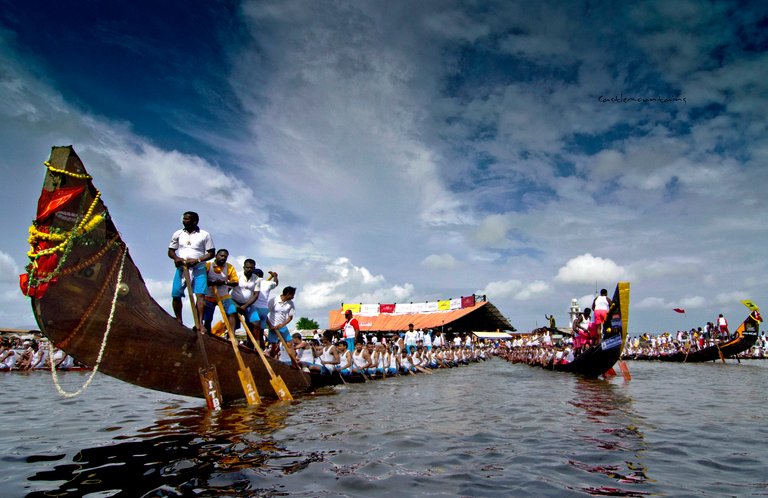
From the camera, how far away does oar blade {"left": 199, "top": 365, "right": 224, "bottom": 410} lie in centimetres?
650

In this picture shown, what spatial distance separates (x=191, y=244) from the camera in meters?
6.76

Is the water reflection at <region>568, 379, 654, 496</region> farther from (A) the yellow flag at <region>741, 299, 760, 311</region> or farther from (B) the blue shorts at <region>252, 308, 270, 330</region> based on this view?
(A) the yellow flag at <region>741, 299, 760, 311</region>

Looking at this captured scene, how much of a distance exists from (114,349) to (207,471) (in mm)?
2892

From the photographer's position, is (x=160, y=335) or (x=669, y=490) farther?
(x=160, y=335)

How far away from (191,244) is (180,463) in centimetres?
371

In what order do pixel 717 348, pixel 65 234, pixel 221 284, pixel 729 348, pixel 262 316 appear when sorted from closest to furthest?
pixel 65 234 → pixel 221 284 → pixel 262 316 → pixel 729 348 → pixel 717 348

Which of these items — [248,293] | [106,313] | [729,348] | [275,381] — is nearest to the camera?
[106,313]

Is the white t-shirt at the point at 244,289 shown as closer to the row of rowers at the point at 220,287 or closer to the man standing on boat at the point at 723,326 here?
the row of rowers at the point at 220,287

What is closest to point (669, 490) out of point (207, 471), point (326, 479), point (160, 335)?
point (326, 479)

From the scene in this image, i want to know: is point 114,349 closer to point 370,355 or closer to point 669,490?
point 669,490

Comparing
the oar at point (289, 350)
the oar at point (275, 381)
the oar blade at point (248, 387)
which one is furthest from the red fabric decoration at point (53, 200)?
the oar at point (289, 350)

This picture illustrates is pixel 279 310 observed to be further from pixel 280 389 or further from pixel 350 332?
pixel 350 332

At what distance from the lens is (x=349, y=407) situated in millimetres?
7535

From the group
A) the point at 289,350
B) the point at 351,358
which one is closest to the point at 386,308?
the point at 351,358
